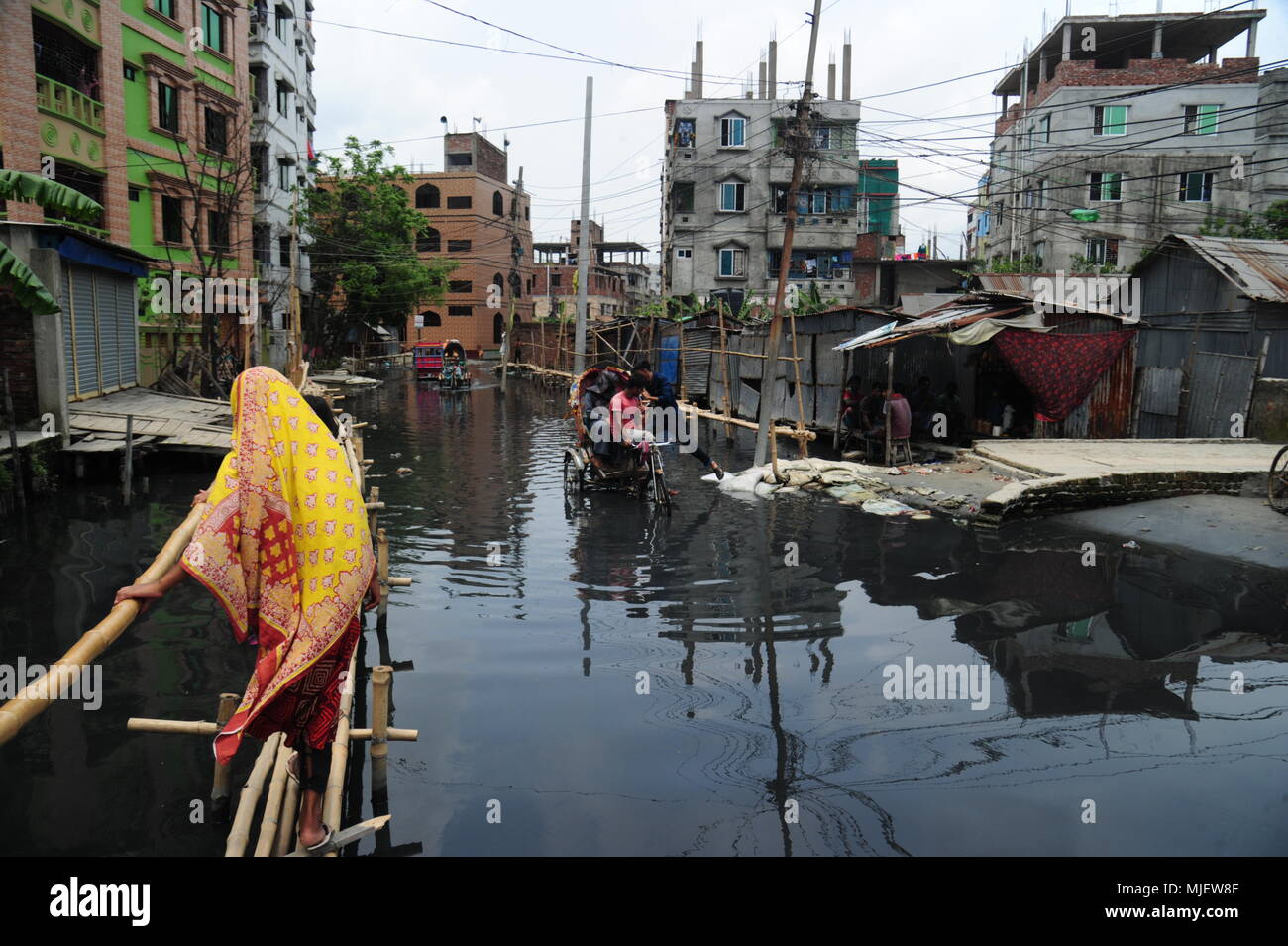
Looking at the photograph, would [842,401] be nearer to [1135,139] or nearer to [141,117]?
[141,117]

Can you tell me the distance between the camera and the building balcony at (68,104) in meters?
21.1

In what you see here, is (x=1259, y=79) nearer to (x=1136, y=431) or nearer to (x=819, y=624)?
(x=1136, y=431)

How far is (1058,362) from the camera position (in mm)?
16297

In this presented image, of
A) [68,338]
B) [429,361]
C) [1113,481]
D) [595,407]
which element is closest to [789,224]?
[595,407]

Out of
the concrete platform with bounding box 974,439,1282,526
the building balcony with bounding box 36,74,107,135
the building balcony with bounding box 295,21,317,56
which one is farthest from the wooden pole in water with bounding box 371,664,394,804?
the building balcony with bounding box 295,21,317,56

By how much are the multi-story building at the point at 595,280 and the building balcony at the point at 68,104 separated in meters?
41.4

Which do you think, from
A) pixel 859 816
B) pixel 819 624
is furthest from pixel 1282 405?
pixel 859 816

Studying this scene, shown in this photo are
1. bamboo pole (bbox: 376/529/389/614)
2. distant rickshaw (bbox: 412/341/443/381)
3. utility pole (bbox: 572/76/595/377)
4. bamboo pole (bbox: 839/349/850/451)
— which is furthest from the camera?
distant rickshaw (bbox: 412/341/443/381)

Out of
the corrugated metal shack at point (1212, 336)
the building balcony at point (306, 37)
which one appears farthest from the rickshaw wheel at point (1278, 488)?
the building balcony at point (306, 37)

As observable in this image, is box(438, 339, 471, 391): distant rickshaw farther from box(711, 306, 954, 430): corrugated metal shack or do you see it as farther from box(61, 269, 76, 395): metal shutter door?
box(61, 269, 76, 395): metal shutter door

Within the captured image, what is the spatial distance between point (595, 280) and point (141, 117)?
43962mm

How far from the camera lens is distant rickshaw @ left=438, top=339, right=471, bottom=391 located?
127 ft

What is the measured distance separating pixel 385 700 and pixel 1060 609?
6449 millimetres

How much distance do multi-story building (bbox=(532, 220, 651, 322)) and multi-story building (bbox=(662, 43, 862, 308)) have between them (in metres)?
20.0
